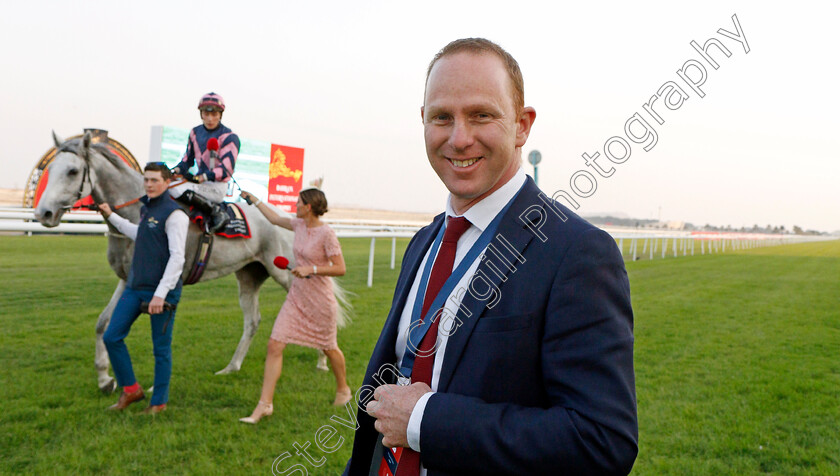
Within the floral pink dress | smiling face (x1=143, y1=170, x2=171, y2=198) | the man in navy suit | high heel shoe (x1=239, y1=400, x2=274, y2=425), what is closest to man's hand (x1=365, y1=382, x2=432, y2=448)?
the man in navy suit

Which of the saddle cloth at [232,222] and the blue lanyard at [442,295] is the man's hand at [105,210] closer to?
the saddle cloth at [232,222]

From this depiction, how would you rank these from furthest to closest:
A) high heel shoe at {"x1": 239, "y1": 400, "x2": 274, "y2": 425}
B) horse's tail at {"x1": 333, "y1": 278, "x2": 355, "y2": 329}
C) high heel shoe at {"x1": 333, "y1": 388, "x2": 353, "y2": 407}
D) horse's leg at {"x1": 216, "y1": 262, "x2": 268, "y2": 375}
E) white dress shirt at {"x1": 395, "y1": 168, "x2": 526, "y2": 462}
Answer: horse's tail at {"x1": 333, "y1": 278, "x2": 355, "y2": 329}, horse's leg at {"x1": 216, "y1": 262, "x2": 268, "y2": 375}, high heel shoe at {"x1": 333, "y1": 388, "x2": 353, "y2": 407}, high heel shoe at {"x1": 239, "y1": 400, "x2": 274, "y2": 425}, white dress shirt at {"x1": 395, "y1": 168, "x2": 526, "y2": 462}

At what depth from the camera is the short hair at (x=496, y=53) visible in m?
1.33

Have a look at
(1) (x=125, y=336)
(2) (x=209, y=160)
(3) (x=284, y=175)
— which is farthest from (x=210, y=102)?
(3) (x=284, y=175)

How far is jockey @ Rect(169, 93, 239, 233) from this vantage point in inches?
206

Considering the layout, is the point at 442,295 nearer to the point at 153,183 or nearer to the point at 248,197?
the point at 153,183

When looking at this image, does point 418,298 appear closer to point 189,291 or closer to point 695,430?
point 695,430

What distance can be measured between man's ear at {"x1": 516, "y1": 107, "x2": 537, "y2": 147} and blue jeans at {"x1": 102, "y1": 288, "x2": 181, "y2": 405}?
371 centimetres

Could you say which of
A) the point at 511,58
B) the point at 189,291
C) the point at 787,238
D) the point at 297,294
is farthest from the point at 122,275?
the point at 787,238

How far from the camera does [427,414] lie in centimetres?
115

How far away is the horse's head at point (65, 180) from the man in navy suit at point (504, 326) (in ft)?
14.2

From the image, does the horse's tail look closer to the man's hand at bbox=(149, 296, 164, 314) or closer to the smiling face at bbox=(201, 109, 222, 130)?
the man's hand at bbox=(149, 296, 164, 314)

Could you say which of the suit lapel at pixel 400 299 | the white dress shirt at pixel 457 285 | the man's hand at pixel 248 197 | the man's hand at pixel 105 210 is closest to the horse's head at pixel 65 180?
the man's hand at pixel 105 210

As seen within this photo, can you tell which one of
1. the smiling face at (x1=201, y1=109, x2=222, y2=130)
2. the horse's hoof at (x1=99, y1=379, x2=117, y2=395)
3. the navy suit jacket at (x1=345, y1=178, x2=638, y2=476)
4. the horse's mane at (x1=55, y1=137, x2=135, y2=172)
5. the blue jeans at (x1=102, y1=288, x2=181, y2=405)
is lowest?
the horse's hoof at (x1=99, y1=379, x2=117, y2=395)
